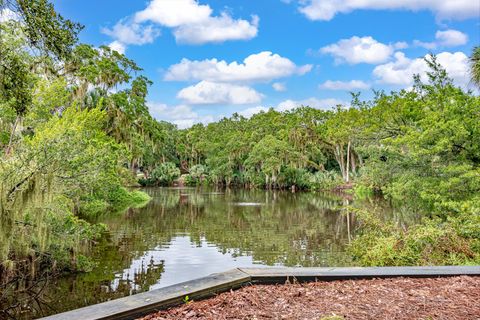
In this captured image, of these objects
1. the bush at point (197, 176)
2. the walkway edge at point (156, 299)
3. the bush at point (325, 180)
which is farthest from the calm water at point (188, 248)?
the bush at point (197, 176)

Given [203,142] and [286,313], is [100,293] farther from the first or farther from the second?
[203,142]

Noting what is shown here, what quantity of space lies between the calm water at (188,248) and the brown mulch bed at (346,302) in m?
4.76

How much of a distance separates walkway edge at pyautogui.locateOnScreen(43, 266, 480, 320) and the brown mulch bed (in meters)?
0.09

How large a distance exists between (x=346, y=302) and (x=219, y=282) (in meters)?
1.15

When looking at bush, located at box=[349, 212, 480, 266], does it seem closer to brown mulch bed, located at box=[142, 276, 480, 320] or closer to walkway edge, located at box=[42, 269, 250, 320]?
brown mulch bed, located at box=[142, 276, 480, 320]

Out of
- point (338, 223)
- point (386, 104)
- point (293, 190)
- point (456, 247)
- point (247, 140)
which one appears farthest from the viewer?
point (247, 140)

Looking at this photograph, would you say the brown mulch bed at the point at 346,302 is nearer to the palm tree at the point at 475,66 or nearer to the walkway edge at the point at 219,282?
the walkway edge at the point at 219,282

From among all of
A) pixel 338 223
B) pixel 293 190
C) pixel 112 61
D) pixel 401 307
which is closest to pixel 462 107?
pixel 338 223

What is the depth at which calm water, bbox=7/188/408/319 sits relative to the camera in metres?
8.33

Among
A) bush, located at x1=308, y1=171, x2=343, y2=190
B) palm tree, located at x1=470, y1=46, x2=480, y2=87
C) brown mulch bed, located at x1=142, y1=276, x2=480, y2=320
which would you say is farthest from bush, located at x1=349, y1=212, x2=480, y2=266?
bush, located at x1=308, y1=171, x2=343, y2=190

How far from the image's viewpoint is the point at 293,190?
147 ft

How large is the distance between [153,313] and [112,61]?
1943 centimetres

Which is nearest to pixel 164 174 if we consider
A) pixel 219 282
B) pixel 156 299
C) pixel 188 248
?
pixel 188 248

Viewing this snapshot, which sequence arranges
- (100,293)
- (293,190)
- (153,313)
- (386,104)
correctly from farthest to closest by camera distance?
(293,190)
(386,104)
(100,293)
(153,313)
